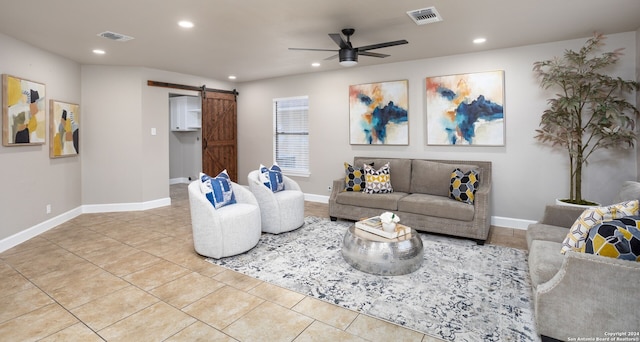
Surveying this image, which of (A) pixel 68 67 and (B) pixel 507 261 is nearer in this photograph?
(B) pixel 507 261

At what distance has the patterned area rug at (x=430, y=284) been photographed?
2.37m

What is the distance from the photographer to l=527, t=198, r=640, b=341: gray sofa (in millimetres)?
1851

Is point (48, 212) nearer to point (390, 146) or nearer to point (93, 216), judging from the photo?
point (93, 216)

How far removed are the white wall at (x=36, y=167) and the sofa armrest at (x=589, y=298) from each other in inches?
217

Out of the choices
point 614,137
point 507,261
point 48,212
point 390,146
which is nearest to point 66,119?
point 48,212

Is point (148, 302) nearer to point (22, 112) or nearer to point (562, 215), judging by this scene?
point (22, 112)

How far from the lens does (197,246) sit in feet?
12.2

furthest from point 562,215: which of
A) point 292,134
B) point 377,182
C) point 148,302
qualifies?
point 292,134

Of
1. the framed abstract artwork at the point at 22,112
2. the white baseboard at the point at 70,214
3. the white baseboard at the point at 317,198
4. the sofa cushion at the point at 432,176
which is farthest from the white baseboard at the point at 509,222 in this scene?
the framed abstract artwork at the point at 22,112

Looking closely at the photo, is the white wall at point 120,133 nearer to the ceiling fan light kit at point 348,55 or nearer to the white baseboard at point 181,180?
the white baseboard at point 181,180

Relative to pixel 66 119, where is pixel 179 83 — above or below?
above

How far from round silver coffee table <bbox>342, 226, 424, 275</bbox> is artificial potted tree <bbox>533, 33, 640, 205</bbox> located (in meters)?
2.37

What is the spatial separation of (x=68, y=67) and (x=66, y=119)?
83 centimetres

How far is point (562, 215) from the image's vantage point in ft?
10.8
